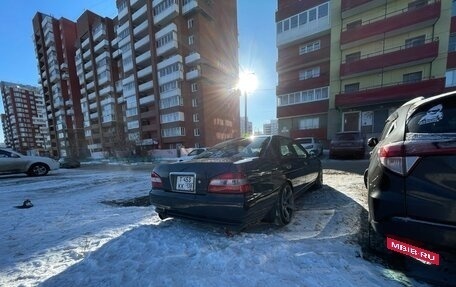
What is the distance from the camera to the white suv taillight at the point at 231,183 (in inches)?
99.3

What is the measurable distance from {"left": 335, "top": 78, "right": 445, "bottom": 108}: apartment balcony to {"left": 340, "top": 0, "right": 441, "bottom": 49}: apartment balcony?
14.3ft

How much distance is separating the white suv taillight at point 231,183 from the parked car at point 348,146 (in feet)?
38.7

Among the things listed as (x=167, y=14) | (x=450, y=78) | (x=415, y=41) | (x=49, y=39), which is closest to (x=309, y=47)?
(x=415, y=41)

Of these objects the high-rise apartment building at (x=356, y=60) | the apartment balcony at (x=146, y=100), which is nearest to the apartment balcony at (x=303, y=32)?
the high-rise apartment building at (x=356, y=60)

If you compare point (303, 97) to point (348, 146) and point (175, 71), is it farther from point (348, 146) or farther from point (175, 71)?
point (175, 71)

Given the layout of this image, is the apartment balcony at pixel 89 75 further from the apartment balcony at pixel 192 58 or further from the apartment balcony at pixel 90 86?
the apartment balcony at pixel 192 58

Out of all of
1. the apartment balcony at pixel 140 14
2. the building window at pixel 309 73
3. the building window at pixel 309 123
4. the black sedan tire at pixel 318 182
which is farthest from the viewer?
the apartment balcony at pixel 140 14

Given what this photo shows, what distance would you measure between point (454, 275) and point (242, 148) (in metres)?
2.70

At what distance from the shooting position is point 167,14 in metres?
33.4

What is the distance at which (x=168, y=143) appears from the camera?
122 feet

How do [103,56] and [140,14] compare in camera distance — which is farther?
[103,56]

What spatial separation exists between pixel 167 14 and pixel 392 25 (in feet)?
98.8

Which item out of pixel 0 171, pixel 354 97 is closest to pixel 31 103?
pixel 0 171

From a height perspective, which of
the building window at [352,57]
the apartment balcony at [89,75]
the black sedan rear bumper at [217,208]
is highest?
the apartment balcony at [89,75]
